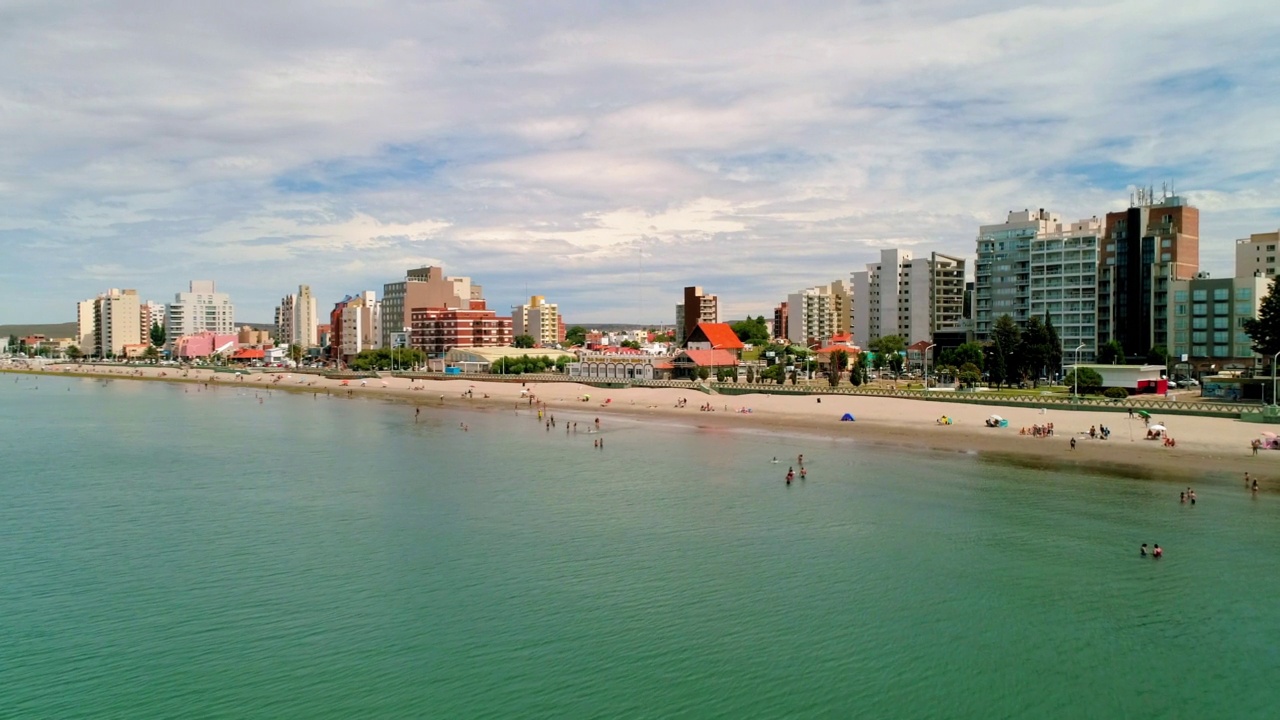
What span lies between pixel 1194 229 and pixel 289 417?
361ft

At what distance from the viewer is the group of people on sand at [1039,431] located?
Answer: 5703cm

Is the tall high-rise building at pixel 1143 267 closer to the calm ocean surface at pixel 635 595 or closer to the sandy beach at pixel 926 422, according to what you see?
the sandy beach at pixel 926 422

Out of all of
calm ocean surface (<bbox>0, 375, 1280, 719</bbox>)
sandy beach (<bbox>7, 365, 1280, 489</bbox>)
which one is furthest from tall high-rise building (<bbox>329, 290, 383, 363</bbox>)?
calm ocean surface (<bbox>0, 375, 1280, 719</bbox>)

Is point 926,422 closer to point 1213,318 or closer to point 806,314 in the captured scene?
point 1213,318

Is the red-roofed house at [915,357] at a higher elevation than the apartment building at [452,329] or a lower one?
lower

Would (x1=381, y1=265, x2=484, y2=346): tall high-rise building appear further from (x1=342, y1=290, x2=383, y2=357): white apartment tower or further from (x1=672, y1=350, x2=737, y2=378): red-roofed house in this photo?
(x1=672, y1=350, x2=737, y2=378): red-roofed house

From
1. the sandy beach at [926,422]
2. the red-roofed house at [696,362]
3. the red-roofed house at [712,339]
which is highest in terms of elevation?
the red-roofed house at [712,339]

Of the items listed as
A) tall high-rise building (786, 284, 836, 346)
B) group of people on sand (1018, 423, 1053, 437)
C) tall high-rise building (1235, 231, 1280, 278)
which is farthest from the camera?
tall high-rise building (786, 284, 836, 346)

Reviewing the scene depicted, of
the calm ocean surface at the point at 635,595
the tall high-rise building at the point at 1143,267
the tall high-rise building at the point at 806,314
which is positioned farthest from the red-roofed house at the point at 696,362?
the tall high-rise building at the point at 806,314

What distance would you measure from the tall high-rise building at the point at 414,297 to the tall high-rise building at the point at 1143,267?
117 meters

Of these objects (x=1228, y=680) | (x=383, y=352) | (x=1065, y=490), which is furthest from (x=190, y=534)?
(x=383, y=352)

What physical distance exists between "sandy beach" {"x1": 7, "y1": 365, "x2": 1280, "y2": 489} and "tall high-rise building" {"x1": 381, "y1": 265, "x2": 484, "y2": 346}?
56.9m

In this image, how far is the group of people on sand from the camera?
57031 mm

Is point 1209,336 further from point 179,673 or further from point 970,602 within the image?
point 179,673
